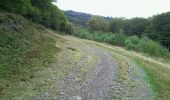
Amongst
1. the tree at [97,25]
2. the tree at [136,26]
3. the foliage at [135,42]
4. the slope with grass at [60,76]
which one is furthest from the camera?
the tree at [97,25]

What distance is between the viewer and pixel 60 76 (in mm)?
22281

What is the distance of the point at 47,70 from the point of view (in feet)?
78.2

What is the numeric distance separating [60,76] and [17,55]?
5.19 m

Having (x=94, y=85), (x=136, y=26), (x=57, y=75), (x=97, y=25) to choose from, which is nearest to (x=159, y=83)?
(x=94, y=85)

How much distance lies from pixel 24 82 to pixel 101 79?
15.7 ft

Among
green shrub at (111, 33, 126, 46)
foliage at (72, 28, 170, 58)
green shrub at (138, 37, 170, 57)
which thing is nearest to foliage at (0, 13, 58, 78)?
green shrub at (138, 37, 170, 57)

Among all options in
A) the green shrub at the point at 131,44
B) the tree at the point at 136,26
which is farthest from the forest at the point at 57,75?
the tree at the point at 136,26

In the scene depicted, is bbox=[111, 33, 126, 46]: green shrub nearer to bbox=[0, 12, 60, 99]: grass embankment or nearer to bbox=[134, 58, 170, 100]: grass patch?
bbox=[0, 12, 60, 99]: grass embankment

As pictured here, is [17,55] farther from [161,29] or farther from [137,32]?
[137,32]

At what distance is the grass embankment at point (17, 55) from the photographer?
67.4ft

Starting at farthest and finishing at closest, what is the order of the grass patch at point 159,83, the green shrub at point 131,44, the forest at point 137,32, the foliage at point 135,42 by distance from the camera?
the green shrub at point 131,44 < the forest at point 137,32 < the foliage at point 135,42 < the grass patch at point 159,83

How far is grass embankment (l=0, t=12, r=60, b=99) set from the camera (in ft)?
67.4

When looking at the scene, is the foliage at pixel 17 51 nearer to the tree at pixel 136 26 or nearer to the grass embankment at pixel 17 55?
the grass embankment at pixel 17 55

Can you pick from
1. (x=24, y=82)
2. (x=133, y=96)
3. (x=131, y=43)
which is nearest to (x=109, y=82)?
(x=133, y=96)
